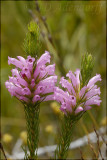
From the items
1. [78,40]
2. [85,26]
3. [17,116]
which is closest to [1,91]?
[17,116]

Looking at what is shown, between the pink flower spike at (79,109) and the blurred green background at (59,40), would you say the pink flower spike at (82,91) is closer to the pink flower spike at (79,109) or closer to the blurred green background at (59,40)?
the pink flower spike at (79,109)

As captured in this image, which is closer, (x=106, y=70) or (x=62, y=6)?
(x=62, y=6)

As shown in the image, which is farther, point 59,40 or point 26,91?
point 59,40

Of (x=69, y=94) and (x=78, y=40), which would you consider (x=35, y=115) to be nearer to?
(x=69, y=94)

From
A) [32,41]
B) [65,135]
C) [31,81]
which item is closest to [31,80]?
[31,81]

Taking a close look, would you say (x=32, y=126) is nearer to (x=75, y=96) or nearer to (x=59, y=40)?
(x=75, y=96)

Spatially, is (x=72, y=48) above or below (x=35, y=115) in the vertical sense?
above
